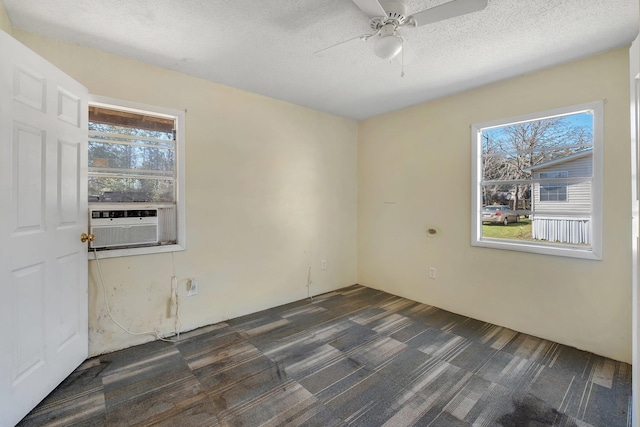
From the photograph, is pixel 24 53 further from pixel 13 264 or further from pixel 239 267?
pixel 239 267

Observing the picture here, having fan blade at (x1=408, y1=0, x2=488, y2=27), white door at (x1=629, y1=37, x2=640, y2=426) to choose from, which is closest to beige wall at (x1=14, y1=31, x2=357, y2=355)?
fan blade at (x1=408, y1=0, x2=488, y2=27)

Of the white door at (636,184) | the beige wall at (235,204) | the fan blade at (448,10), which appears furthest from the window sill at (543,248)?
the fan blade at (448,10)

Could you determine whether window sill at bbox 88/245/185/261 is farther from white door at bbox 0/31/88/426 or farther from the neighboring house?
the neighboring house

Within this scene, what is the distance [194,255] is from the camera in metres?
2.83

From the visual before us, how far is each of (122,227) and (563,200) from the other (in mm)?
3985

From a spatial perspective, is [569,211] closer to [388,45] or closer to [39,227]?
[388,45]

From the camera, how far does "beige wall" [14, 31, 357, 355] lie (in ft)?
7.91

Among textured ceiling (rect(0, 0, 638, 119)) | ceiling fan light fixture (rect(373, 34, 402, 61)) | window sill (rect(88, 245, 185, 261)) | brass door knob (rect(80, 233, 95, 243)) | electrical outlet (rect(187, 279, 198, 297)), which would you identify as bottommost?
electrical outlet (rect(187, 279, 198, 297))

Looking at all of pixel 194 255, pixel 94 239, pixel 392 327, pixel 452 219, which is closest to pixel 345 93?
pixel 452 219

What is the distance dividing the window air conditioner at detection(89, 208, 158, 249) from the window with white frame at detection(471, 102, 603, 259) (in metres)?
3.32

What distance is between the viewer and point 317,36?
82.1 inches

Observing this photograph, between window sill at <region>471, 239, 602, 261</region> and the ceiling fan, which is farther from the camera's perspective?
window sill at <region>471, 239, 602, 261</region>

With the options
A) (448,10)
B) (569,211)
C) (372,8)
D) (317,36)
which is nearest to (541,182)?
(569,211)

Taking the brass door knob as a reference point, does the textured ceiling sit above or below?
above
